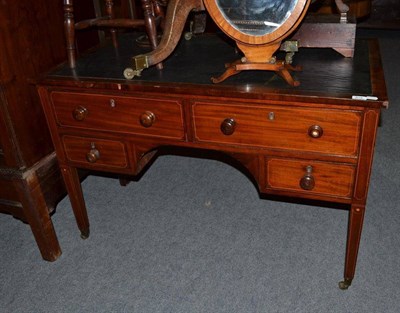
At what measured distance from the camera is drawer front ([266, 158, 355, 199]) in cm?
168

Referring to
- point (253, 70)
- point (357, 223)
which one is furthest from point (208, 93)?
point (357, 223)

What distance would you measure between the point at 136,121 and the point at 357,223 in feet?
3.10

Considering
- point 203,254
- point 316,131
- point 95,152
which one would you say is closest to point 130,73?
point 95,152

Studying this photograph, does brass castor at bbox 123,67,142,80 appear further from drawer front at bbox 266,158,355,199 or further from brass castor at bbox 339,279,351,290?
brass castor at bbox 339,279,351,290

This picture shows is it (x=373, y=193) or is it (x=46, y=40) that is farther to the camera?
(x=373, y=193)

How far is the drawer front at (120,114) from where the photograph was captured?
1.79m

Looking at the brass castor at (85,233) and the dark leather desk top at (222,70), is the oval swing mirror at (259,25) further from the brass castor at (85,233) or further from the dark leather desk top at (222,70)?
the brass castor at (85,233)

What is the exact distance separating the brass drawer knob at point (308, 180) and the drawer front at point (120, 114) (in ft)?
1.61

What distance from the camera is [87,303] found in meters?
2.01

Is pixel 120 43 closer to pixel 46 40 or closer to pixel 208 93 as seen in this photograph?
pixel 46 40

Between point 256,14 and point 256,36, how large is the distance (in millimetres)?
74

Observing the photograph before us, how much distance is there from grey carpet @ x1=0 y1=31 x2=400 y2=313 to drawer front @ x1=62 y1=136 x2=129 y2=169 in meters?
0.50

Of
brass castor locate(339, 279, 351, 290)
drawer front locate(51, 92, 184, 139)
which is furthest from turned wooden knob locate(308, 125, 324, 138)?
brass castor locate(339, 279, 351, 290)

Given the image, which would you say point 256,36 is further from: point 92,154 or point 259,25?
point 92,154
